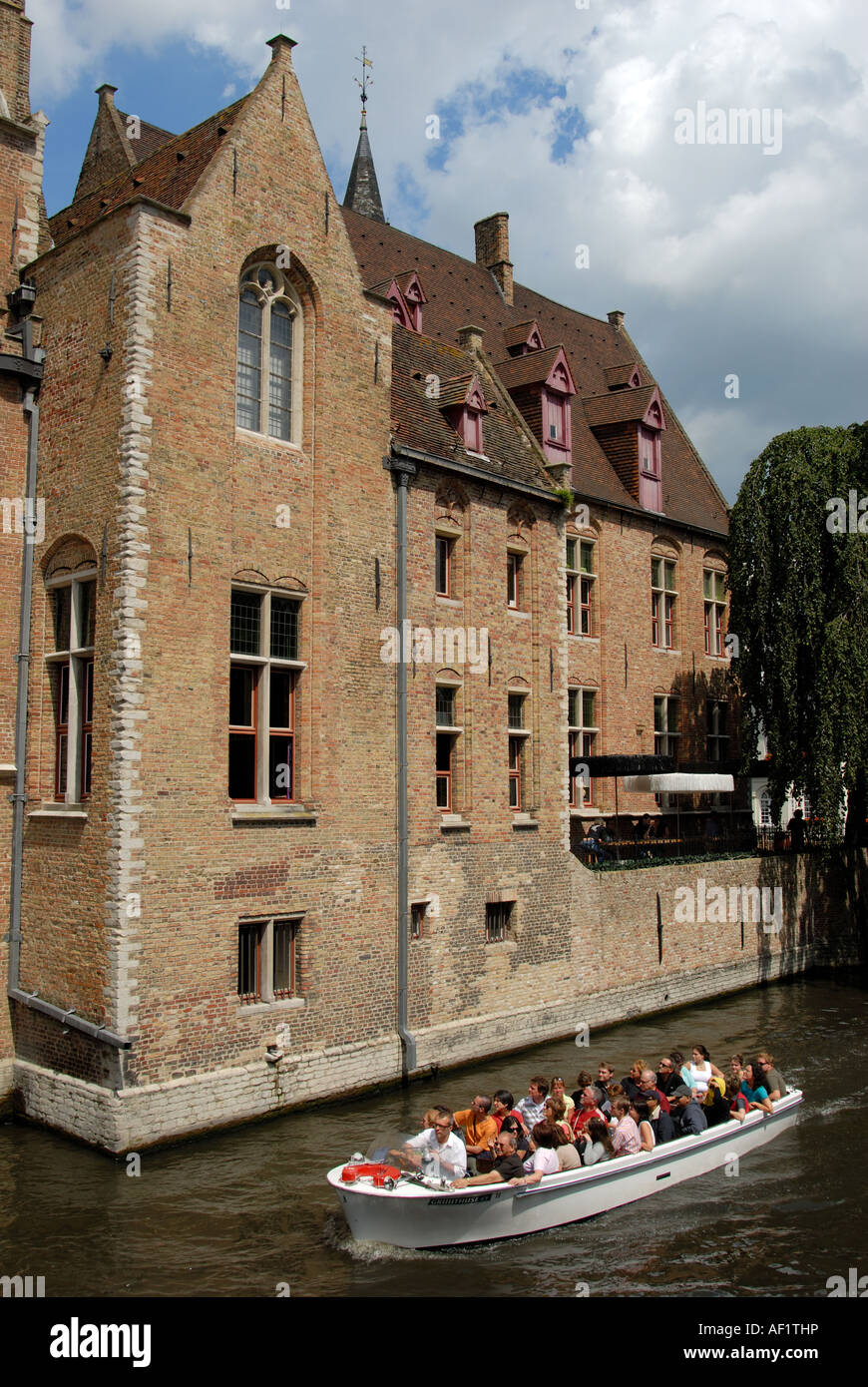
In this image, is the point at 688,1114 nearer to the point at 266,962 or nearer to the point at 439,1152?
the point at 439,1152

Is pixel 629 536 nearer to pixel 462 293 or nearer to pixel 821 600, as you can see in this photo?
pixel 821 600

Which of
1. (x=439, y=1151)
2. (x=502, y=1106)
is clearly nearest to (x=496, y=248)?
(x=502, y=1106)

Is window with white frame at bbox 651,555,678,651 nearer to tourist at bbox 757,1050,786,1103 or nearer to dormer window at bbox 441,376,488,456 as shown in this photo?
dormer window at bbox 441,376,488,456

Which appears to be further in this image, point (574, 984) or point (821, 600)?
point (821, 600)

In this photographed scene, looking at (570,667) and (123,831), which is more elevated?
(570,667)

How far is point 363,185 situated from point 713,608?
19868 mm

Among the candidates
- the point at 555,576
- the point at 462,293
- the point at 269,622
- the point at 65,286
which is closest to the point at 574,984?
the point at 555,576

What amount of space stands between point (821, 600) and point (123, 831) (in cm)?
1779

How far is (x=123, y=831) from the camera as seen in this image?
12586 millimetres

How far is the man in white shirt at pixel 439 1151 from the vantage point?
1041 cm

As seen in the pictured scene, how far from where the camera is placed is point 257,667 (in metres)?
14.6

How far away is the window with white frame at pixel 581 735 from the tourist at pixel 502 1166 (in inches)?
546

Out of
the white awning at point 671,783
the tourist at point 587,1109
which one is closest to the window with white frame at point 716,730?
the white awning at point 671,783

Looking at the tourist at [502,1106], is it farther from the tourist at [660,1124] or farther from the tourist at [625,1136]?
the tourist at [660,1124]
